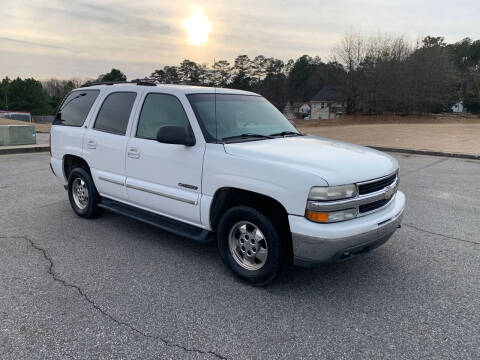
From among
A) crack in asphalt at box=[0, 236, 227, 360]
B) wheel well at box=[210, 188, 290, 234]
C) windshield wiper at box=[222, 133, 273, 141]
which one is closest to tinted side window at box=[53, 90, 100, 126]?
crack in asphalt at box=[0, 236, 227, 360]

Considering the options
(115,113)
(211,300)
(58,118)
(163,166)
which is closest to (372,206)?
(211,300)

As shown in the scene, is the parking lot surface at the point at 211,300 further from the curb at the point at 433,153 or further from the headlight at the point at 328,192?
the curb at the point at 433,153

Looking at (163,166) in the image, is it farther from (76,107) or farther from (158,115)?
(76,107)

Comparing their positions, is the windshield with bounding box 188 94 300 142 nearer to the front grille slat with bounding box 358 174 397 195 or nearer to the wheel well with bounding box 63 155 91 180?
the front grille slat with bounding box 358 174 397 195

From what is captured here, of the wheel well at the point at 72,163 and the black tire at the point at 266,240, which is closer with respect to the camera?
the black tire at the point at 266,240

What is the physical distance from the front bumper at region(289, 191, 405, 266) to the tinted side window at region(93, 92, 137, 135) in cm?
267

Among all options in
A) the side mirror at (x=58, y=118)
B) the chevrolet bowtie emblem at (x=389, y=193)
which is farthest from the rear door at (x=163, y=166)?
the side mirror at (x=58, y=118)

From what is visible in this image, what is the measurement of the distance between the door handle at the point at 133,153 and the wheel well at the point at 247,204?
1275 millimetres

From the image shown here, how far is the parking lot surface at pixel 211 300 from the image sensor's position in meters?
2.71

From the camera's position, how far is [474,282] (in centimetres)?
371

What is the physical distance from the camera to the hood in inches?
123

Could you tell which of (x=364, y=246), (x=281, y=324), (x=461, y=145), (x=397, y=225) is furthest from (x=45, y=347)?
(x=461, y=145)

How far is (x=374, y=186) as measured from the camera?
340cm

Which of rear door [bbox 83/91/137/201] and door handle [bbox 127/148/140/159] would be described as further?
rear door [bbox 83/91/137/201]
